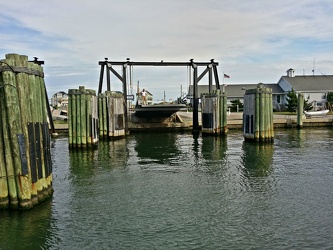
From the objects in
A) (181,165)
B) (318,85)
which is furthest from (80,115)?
(318,85)

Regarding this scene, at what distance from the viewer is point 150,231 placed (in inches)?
345

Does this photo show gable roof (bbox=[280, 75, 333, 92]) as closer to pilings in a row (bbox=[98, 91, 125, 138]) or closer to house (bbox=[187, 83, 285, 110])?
house (bbox=[187, 83, 285, 110])

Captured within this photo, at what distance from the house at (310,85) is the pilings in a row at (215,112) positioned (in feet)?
115

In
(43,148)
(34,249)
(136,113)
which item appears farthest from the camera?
(136,113)

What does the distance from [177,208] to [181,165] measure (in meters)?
Answer: 6.90

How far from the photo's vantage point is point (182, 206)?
1074 centimetres

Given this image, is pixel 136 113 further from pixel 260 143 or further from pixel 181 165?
pixel 181 165

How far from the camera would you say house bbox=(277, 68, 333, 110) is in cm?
6156

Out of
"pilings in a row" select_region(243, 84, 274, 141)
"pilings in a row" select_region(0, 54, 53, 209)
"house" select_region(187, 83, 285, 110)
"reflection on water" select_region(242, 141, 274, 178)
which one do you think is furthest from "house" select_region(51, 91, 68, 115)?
"pilings in a row" select_region(0, 54, 53, 209)

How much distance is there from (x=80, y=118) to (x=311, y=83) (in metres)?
53.2

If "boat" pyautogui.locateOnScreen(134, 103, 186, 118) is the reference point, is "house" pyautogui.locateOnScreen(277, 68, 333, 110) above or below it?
above

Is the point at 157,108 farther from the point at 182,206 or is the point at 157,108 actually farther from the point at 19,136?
the point at 19,136

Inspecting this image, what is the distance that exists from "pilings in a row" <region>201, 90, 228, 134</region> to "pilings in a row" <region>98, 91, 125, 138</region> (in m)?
7.33

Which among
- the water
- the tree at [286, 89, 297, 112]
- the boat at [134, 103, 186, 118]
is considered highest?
the tree at [286, 89, 297, 112]
